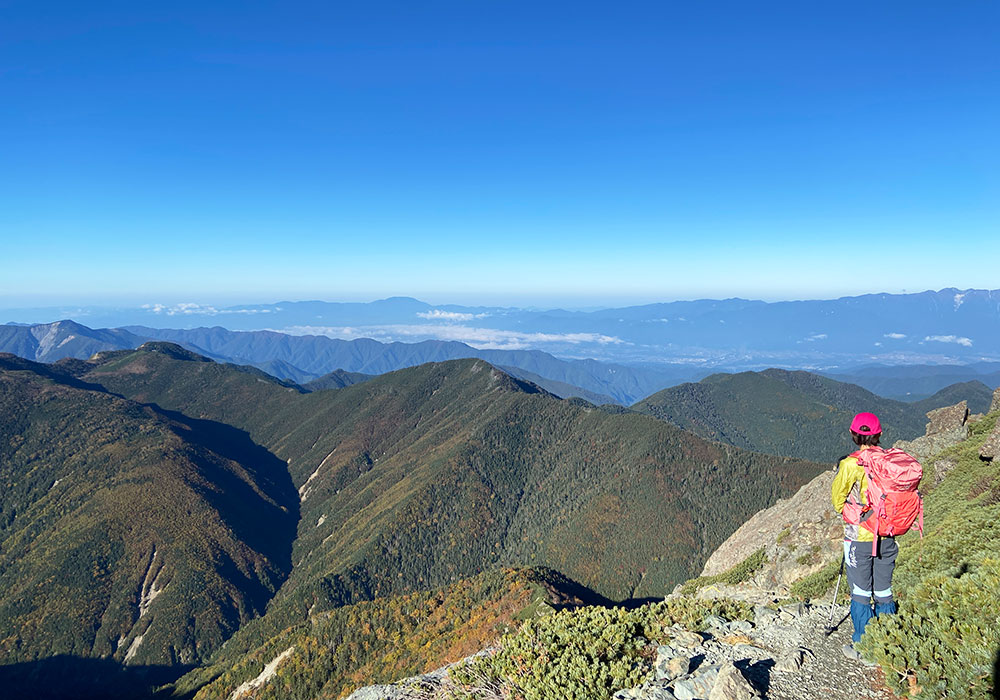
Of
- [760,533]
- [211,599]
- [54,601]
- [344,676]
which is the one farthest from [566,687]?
[54,601]

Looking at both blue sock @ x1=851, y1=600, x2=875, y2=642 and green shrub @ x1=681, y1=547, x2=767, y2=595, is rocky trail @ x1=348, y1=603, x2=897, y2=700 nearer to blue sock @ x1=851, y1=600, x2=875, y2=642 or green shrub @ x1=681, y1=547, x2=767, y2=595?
blue sock @ x1=851, y1=600, x2=875, y2=642

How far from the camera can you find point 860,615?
1278cm

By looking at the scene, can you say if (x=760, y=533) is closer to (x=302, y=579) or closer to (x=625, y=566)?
(x=625, y=566)

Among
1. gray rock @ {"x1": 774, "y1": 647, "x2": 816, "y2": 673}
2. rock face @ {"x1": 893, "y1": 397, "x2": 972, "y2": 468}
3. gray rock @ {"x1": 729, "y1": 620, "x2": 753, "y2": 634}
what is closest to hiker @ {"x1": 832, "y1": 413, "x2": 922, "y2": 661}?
gray rock @ {"x1": 774, "y1": 647, "x2": 816, "y2": 673}

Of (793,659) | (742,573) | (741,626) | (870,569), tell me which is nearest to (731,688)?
(793,659)

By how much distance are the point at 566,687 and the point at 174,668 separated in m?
194

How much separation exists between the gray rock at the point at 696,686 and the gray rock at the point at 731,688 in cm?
32

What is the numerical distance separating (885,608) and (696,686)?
5321 millimetres

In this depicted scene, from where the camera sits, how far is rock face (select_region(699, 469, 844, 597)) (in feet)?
107

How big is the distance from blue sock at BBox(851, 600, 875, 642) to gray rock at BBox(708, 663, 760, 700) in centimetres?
374

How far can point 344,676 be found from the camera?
287 feet

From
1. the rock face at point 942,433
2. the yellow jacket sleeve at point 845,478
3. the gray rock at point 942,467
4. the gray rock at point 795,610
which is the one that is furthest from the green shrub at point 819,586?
the rock face at point 942,433

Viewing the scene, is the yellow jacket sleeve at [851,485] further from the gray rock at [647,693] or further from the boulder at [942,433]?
the boulder at [942,433]

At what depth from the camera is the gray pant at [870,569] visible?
12.0 meters
